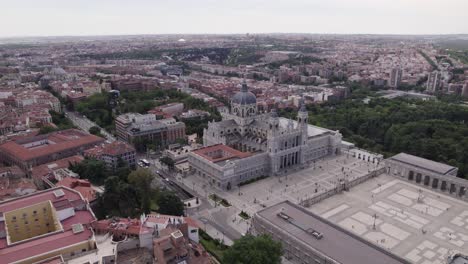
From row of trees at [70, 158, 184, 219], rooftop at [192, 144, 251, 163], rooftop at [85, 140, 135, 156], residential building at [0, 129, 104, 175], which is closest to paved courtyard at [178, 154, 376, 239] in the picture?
rooftop at [192, 144, 251, 163]

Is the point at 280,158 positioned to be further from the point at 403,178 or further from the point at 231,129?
the point at 403,178

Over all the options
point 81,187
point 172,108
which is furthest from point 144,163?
point 172,108

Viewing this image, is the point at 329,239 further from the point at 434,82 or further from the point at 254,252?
the point at 434,82

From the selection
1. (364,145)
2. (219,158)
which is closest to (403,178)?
(364,145)

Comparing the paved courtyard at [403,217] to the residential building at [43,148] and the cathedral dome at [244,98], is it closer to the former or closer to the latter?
the cathedral dome at [244,98]

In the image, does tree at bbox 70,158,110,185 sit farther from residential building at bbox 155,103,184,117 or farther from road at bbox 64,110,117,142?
residential building at bbox 155,103,184,117

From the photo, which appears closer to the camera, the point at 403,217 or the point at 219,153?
the point at 403,217
